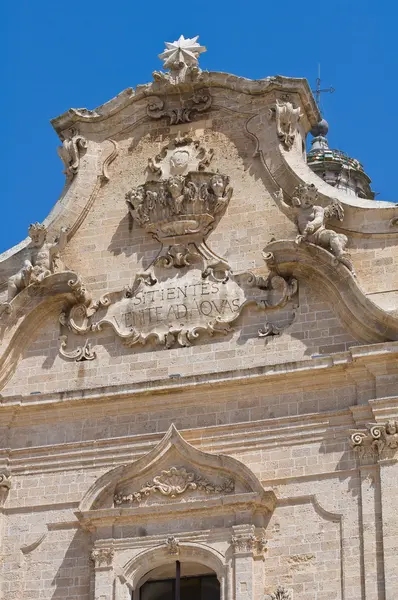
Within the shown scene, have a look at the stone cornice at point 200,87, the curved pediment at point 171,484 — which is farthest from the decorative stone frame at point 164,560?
the stone cornice at point 200,87

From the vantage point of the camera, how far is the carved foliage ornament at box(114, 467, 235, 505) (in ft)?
74.8

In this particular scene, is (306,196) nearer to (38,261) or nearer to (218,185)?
(218,185)

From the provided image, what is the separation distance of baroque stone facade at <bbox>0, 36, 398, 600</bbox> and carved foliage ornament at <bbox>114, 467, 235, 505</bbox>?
3cm

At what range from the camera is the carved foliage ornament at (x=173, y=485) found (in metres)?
22.8

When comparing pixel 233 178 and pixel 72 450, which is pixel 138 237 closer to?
pixel 233 178

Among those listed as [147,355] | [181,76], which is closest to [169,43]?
[181,76]

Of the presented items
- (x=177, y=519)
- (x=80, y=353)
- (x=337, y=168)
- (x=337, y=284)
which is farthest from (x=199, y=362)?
(x=337, y=168)

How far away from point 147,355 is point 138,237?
5.97ft

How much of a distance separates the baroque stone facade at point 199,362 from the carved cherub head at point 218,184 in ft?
0.10

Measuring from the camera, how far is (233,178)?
24.9 m

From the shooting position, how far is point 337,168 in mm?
34844

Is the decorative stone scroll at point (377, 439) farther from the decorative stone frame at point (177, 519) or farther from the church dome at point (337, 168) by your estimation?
the church dome at point (337, 168)

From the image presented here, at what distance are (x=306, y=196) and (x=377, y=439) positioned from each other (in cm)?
349

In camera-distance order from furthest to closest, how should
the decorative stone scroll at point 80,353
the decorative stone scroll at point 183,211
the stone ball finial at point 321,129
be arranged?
1. the stone ball finial at point 321,129
2. the decorative stone scroll at point 183,211
3. the decorative stone scroll at point 80,353
